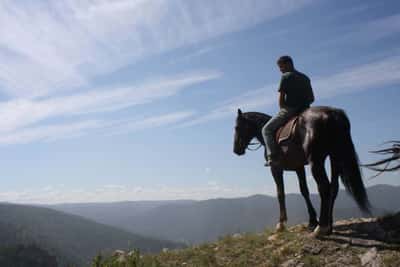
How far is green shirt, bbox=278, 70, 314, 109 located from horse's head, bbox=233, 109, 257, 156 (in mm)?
2060

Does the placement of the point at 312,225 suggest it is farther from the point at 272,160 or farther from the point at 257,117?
the point at 257,117

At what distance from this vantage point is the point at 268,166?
12352mm

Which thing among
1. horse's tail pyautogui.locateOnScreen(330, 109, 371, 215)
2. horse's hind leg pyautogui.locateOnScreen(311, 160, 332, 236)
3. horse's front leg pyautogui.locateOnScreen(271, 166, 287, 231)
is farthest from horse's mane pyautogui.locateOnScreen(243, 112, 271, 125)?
horse's hind leg pyautogui.locateOnScreen(311, 160, 332, 236)

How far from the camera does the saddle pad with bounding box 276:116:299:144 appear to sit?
11141 millimetres

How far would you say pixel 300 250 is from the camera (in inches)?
391

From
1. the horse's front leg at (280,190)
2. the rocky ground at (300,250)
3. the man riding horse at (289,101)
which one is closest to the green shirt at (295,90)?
the man riding horse at (289,101)

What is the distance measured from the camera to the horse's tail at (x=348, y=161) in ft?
33.5

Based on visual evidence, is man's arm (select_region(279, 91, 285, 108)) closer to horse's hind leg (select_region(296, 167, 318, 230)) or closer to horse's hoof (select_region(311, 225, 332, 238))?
horse's hind leg (select_region(296, 167, 318, 230))

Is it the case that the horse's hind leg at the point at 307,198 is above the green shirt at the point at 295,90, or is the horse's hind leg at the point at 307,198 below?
below

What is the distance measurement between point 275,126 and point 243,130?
6.39ft

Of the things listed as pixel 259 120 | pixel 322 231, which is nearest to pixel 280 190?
pixel 322 231

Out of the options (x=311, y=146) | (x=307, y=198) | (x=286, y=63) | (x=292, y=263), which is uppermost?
(x=286, y=63)

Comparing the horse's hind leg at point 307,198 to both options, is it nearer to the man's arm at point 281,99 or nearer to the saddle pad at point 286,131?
the saddle pad at point 286,131

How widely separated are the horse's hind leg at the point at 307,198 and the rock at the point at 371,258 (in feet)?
8.83
